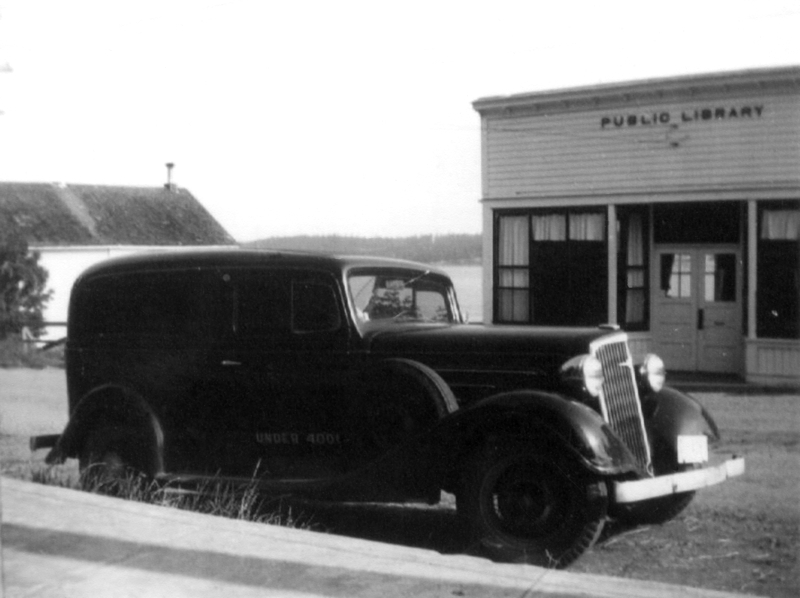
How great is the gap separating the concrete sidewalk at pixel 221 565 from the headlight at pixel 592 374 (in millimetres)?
795

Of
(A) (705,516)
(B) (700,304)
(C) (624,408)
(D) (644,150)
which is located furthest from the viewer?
(C) (624,408)

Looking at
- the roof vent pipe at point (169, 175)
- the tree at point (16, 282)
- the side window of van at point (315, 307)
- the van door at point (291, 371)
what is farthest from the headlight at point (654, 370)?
the tree at point (16, 282)

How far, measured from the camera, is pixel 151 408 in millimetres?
4910

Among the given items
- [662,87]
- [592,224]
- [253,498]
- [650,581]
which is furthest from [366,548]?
[662,87]

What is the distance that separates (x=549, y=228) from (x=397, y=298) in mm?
1233

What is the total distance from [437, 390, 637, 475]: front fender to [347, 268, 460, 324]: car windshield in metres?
0.55

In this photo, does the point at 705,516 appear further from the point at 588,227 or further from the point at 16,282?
the point at 16,282

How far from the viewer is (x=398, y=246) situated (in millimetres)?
4199

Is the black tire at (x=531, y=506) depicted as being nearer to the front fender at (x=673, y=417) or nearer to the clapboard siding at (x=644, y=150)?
the front fender at (x=673, y=417)

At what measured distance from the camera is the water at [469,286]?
4.02 metres

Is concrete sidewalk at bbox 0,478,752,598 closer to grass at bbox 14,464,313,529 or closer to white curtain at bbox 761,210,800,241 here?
grass at bbox 14,464,313,529

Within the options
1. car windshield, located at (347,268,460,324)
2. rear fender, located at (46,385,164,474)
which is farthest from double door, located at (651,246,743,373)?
rear fender, located at (46,385,164,474)

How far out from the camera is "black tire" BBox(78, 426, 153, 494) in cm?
492

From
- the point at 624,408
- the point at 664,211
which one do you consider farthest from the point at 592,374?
the point at 664,211
